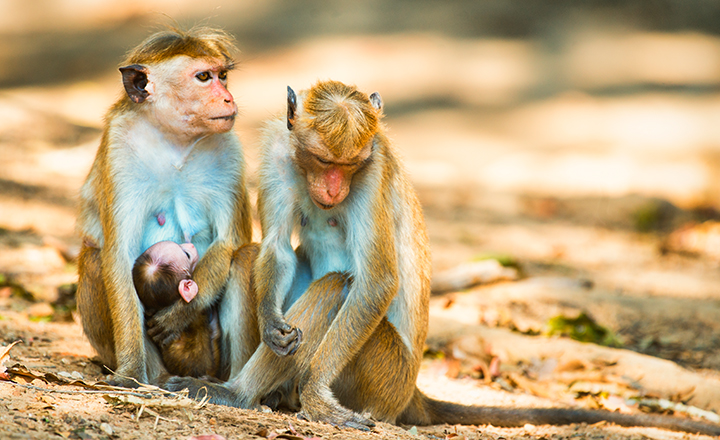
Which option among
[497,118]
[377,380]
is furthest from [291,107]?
Result: [497,118]

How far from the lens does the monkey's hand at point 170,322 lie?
4.87m

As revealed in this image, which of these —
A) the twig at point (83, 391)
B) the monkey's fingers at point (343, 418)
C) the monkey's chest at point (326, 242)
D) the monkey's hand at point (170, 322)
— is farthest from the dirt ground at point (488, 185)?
the monkey's chest at point (326, 242)

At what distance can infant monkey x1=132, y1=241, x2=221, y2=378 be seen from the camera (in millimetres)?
4805

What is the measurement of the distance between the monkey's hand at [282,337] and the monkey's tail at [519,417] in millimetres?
1086

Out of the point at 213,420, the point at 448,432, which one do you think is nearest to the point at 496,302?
the point at 448,432

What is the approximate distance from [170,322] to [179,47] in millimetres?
1876

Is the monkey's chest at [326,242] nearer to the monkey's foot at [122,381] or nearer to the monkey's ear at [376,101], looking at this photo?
the monkey's ear at [376,101]

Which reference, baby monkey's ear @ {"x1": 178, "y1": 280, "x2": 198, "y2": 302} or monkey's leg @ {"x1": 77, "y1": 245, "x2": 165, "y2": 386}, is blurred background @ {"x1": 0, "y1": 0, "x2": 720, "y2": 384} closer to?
monkey's leg @ {"x1": 77, "y1": 245, "x2": 165, "y2": 386}

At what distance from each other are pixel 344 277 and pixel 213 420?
131cm

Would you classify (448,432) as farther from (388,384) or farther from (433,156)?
(433,156)

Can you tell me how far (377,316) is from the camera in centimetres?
461

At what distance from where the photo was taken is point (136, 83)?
16.3ft

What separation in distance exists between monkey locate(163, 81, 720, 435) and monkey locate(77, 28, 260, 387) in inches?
12.4

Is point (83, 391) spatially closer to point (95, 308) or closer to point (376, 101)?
point (95, 308)
